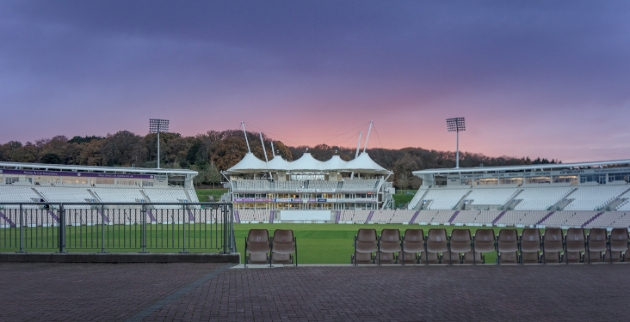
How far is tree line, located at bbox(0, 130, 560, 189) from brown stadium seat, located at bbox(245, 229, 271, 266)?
74034 millimetres

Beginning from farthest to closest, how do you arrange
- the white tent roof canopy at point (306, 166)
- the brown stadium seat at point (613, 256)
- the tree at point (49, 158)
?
the tree at point (49, 158) < the white tent roof canopy at point (306, 166) < the brown stadium seat at point (613, 256)

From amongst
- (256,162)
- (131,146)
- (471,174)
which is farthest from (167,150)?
(471,174)

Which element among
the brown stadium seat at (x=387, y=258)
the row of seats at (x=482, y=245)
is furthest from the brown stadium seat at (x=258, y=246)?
the brown stadium seat at (x=387, y=258)

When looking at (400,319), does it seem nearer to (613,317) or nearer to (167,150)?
(613,317)

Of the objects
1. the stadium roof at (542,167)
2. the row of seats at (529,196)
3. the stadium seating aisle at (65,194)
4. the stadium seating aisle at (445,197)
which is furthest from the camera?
the stadium seating aisle at (445,197)

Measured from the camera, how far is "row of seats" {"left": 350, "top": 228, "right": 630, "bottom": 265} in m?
12.5

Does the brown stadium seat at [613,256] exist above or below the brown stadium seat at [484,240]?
below

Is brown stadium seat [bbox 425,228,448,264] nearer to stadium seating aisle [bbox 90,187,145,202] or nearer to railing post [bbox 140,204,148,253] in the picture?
railing post [bbox 140,204,148,253]

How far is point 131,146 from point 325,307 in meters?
95.8

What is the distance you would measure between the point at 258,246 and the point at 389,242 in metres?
3.27

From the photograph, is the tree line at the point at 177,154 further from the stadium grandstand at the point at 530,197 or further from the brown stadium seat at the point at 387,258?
the brown stadium seat at the point at 387,258

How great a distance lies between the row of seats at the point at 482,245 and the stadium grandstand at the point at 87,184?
1882 inches

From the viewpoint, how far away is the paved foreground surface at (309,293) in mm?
6770

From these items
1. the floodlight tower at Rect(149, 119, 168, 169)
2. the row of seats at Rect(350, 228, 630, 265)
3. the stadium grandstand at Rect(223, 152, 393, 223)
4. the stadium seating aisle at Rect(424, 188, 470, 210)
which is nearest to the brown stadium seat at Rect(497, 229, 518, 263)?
the row of seats at Rect(350, 228, 630, 265)
